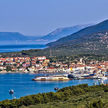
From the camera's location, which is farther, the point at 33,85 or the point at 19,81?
the point at 19,81

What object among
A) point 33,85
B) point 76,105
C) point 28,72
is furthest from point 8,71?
point 76,105

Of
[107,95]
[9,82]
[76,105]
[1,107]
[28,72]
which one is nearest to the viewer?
[76,105]

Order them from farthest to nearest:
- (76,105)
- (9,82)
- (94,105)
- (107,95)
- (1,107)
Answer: (9,82) < (1,107) < (107,95) < (76,105) < (94,105)

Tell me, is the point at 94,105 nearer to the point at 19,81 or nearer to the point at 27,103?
the point at 27,103

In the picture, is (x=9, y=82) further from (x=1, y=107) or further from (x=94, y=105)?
(x=94, y=105)

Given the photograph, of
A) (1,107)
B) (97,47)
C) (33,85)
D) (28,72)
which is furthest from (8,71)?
(1,107)

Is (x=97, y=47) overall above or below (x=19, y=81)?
above
